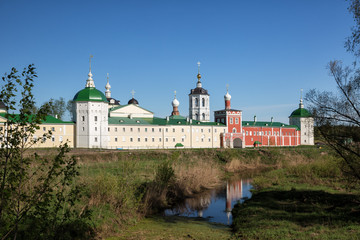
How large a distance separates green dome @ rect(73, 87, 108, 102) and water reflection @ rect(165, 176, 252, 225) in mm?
32444

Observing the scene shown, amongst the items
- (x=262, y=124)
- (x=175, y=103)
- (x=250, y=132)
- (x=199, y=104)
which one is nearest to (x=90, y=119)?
(x=175, y=103)

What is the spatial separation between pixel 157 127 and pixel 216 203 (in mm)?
40331

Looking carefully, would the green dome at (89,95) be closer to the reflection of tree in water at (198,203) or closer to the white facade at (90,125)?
the white facade at (90,125)

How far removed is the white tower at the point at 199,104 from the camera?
235ft

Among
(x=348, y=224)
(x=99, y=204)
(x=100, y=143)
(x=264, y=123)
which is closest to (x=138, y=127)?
(x=100, y=143)

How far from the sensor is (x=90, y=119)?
49.2 metres

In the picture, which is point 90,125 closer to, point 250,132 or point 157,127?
point 157,127

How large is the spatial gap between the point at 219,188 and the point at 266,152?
22.4 meters

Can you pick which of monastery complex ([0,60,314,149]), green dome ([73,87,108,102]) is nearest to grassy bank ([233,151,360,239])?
monastery complex ([0,60,314,149])

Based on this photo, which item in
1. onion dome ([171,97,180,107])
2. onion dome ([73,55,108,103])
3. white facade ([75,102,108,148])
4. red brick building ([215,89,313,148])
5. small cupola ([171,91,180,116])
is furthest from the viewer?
onion dome ([171,97,180,107])

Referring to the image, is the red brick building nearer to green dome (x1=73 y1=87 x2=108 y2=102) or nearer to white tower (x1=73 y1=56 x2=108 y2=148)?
white tower (x1=73 y1=56 x2=108 y2=148)

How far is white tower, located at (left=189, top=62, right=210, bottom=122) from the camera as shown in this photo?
235 feet

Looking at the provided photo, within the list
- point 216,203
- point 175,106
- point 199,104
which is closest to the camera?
point 216,203

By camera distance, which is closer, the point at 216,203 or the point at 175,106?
the point at 216,203
